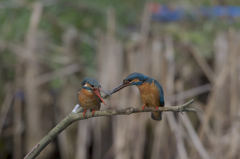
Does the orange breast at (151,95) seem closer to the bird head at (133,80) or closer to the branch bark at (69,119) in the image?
the bird head at (133,80)

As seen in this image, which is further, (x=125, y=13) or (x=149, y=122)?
(x=125, y=13)

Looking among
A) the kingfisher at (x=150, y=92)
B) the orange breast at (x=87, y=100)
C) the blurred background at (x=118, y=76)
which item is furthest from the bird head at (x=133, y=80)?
the blurred background at (x=118, y=76)

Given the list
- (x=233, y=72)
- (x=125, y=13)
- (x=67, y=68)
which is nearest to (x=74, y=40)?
(x=67, y=68)

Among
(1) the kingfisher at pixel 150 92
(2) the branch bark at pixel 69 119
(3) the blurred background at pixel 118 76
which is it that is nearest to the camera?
(2) the branch bark at pixel 69 119

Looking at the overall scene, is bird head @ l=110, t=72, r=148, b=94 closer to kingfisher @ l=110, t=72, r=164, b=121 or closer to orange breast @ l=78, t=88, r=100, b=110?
kingfisher @ l=110, t=72, r=164, b=121

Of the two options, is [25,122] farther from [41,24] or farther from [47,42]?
[41,24]

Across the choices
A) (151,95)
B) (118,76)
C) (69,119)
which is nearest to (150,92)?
(151,95)

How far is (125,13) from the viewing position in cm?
539

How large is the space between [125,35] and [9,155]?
300cm

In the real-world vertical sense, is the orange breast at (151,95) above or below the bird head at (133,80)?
below

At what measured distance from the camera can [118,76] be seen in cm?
353

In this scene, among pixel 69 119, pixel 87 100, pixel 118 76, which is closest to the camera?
pixel 69 119

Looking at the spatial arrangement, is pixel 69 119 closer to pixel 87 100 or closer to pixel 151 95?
pixel 87 100

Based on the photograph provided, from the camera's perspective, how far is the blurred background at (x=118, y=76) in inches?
127
